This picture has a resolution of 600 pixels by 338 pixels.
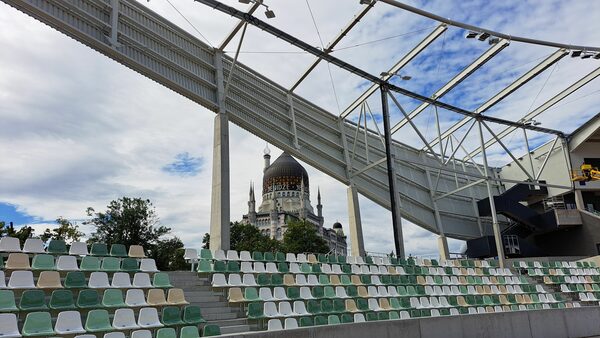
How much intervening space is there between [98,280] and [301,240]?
5143cm

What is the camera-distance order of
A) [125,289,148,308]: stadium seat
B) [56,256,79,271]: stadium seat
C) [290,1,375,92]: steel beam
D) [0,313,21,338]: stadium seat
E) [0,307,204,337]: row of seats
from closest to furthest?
[0,313,21,338]: stadium seat < [0,307,204,337]: row of seats < [125,289,148,308]: stadium seat < [56,256,79,271]: stadium seat < [290,1,375,92]: steel beam

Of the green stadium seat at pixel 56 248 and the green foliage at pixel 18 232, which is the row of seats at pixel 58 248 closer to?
the green stadium seat at pixel 56 248

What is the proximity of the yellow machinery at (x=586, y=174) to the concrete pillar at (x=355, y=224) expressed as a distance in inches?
662

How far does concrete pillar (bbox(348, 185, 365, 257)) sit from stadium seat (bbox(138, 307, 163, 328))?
1709cm

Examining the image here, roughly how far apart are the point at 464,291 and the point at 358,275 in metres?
4.21

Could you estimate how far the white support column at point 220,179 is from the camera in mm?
17109

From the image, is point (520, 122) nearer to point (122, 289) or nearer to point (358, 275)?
point (358, 275)

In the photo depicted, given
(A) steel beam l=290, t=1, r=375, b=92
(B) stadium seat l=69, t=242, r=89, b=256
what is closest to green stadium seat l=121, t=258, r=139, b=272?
(B) stadium seat l=69, t=242, r=89, b=256

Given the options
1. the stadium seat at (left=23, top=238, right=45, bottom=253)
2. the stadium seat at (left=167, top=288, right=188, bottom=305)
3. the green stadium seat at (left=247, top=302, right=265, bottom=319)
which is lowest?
the green stadium seat at (left=247, top=302, right=265, bottom=319)

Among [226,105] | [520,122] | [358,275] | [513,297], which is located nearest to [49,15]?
[226,105]

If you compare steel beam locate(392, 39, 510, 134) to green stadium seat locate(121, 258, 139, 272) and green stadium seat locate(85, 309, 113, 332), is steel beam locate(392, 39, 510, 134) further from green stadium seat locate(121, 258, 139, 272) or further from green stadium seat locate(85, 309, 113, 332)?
green stadium seat locate(85, 309, 113, 332)

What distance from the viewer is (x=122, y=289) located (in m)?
9.09

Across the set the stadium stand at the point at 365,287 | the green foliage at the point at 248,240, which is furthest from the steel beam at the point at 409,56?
the green foliage at the point at 248,240

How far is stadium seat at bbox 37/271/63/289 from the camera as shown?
8.16 m
